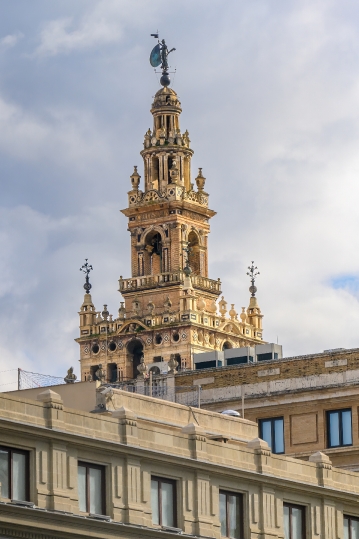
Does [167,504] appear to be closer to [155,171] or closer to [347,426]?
[347,426]

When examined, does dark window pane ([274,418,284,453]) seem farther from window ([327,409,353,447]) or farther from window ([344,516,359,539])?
window ([344,516,359,539])

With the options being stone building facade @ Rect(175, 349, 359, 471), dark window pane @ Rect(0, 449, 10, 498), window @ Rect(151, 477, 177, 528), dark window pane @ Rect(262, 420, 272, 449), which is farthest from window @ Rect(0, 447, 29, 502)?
dark window pane @ Rect(262, 420, 272, 449)

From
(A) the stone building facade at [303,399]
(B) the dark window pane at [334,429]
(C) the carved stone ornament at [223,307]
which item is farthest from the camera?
(C) the carved stone ornament at [223,307]

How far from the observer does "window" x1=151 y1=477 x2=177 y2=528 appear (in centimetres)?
6894

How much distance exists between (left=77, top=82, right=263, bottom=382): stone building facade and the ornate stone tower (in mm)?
84

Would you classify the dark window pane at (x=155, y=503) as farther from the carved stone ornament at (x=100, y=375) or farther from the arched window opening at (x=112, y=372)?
the arched window opening at (x=112, y=372)

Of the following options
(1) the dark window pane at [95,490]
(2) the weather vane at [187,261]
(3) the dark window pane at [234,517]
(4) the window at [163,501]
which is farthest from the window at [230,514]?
(2) the weather vane at [187,261]

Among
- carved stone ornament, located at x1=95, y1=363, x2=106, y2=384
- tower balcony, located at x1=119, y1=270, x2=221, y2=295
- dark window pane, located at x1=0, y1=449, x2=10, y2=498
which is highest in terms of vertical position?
tower balcony, located at x1=119, y1=270, x2=221, y2=295

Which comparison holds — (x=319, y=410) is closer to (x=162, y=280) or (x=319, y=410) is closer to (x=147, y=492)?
(x=147, y=492)

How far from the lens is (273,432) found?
101625 millimetres

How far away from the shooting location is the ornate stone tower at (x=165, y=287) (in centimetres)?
18738

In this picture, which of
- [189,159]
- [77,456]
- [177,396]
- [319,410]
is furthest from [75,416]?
[189,159]

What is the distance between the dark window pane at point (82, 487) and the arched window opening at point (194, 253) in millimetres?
129260

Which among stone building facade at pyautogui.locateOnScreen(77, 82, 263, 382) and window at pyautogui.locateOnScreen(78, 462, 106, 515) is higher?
stone building facade at pyautogui.locateOnScreen(77, 82, 263, 382)
